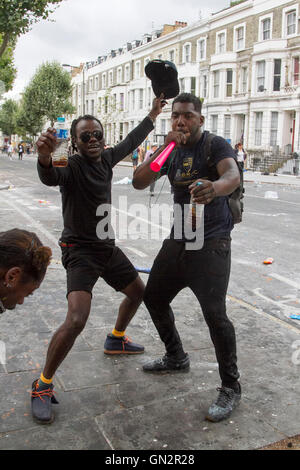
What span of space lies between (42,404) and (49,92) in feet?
200

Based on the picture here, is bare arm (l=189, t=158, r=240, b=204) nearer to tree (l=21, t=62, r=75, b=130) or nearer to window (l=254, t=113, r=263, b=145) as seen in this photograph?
window (l=254, t=113, r=263, b=145)

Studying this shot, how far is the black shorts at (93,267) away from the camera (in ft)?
10.7

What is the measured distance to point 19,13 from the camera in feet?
53.7

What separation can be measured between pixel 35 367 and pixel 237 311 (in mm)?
2310

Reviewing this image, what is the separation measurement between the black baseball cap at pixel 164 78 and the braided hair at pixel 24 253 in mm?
1924

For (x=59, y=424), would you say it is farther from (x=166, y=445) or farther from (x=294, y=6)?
→ (x=294, y=6)

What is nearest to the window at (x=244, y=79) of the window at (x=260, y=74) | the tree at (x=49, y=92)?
the window at (x=260, y=74)

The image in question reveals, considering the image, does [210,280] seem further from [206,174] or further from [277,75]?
[277,75]

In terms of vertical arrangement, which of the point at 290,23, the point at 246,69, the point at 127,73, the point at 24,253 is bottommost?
the point at 24,253

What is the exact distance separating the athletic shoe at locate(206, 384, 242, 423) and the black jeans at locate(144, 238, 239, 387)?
56 millimetres

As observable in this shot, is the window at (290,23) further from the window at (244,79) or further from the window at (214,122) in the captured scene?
the window at (214,122)

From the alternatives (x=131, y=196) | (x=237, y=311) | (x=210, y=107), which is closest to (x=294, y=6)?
(x=210, y=107)

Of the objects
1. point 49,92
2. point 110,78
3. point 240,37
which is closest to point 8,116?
point 49,92

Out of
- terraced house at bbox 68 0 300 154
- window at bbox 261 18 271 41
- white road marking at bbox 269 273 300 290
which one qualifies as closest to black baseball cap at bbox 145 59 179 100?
white road marking at bbox 269 273 300 290
